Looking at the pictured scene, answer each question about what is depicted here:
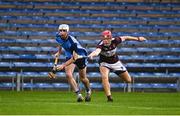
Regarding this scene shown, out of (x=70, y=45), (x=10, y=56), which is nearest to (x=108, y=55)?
(x=70, y=45)

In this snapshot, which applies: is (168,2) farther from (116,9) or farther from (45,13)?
(45,13)

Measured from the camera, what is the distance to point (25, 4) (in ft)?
122

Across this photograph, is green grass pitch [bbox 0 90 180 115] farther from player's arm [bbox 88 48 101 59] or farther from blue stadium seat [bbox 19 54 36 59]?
blue stadium seat [bbox 19 54 36 59]

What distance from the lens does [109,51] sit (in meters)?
16.9

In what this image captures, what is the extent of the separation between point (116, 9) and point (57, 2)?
3.92 meters

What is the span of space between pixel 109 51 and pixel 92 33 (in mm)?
18691

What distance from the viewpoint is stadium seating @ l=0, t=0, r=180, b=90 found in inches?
1228

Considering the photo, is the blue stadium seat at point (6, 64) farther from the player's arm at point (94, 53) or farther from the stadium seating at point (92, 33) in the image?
the player's arm at point (94, 53)

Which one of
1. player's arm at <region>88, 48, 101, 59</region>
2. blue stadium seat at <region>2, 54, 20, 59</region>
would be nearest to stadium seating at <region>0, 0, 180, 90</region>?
blue stadium seat at <region>2, 54, 20, 59</region>

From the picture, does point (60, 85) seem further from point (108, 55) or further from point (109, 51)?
point (109, 51)

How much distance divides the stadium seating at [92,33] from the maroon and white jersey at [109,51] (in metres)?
11.7

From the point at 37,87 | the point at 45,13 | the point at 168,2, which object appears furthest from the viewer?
the point at 168,2

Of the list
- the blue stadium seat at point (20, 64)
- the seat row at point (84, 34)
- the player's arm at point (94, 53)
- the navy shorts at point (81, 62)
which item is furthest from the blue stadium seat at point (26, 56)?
the player's arm at point (94, 53)

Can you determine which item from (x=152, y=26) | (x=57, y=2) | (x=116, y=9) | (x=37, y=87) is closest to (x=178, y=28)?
(x=152, y=26)
